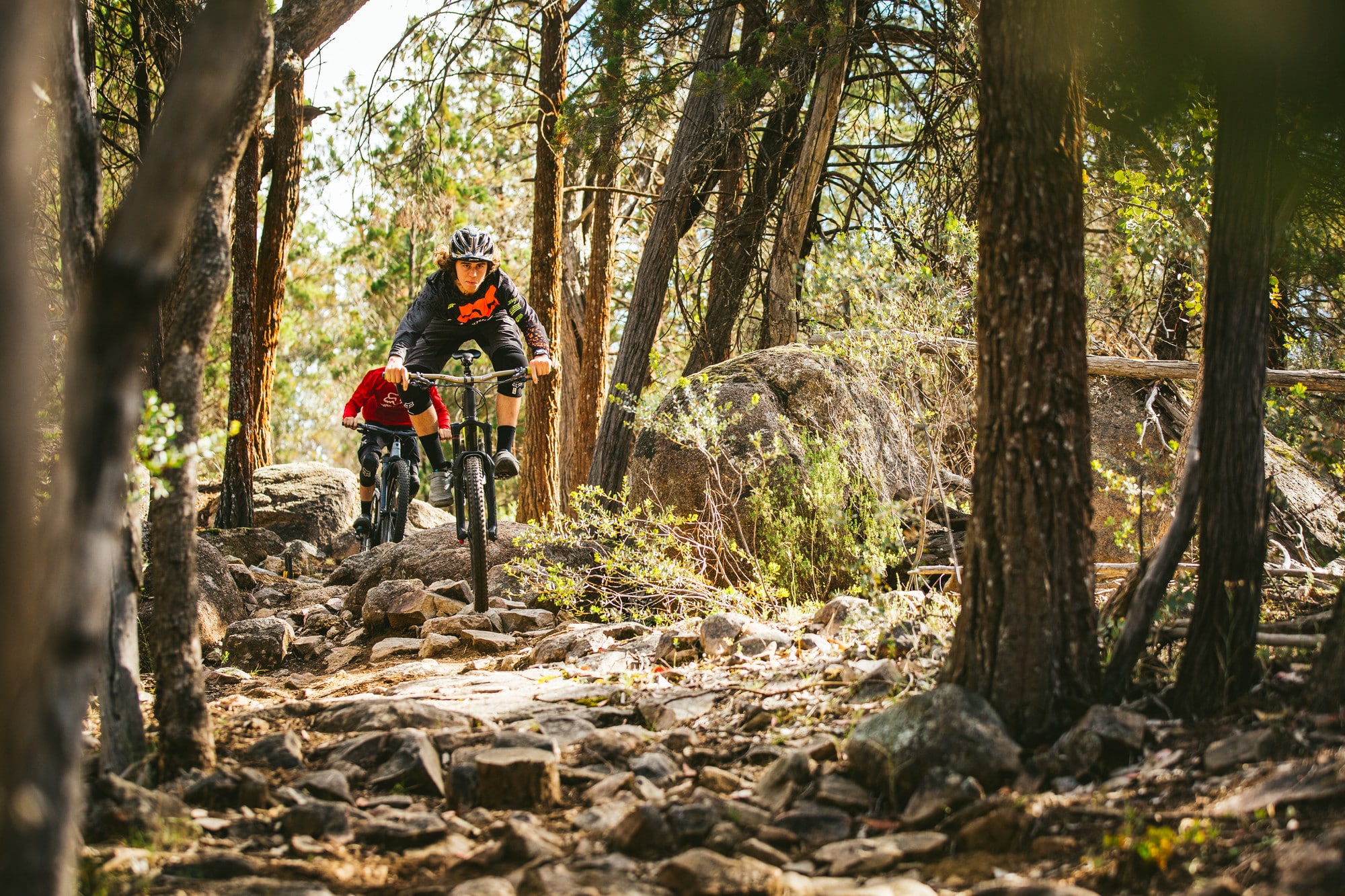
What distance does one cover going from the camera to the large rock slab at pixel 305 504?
36.8 ft

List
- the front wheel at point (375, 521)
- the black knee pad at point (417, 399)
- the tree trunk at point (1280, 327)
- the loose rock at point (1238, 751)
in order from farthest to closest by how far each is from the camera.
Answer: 1. the front wheel at point (375, 521)
2. the black knee pad at point (417, 399)
3. the tree trunk at point (1280, 327)
4. the loose rock at point (1238, 751)

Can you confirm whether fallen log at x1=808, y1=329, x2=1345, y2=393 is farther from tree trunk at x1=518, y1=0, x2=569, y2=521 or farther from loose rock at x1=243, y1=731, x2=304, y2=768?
loose rock at x1=243, y1=731, x2=304, y2=768

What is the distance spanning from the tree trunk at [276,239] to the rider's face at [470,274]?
494 cm

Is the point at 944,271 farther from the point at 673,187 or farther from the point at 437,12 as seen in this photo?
the point at 437,12

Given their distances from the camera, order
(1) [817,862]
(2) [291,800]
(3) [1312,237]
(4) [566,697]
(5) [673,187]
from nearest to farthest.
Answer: (1) [817,862], (2) [291,800], (4) [566,697], (3) [1312,237], (5) [673,187]

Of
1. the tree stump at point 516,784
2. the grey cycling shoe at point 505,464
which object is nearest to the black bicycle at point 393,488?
the grey cycling shoe at point 505,464

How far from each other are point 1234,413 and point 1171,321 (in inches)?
209

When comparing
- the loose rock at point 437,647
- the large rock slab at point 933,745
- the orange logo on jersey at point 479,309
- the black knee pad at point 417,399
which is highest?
the orange logo on jersey at point 479,309

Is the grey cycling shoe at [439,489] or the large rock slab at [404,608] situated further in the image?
the grey cycling shoe at [439,489]

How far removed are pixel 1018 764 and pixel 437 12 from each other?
853 cm

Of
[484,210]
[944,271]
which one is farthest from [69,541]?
[484,210]

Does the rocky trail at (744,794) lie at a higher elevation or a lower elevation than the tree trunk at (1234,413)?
lower

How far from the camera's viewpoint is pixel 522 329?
6996mm

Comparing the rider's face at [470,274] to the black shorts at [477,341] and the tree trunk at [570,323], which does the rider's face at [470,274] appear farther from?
the tree trunk at [570,323]
